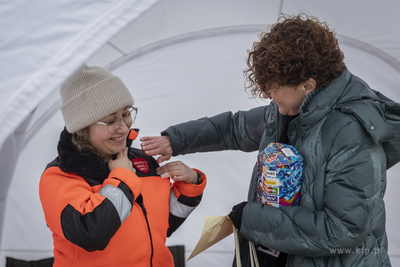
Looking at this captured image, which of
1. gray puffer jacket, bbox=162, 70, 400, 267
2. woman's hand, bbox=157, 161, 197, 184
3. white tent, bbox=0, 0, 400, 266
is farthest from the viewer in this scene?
white tent, bbox=0, 0, 400, 266

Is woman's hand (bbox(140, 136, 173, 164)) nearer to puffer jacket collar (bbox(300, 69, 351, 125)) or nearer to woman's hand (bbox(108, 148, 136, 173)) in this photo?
woman's hand (bbox(108, 148, 136, 173))

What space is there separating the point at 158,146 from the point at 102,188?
0.48m

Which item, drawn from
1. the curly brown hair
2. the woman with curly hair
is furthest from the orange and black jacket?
the curly brown hair

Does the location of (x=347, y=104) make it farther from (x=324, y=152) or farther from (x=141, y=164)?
(x=141, y=164)

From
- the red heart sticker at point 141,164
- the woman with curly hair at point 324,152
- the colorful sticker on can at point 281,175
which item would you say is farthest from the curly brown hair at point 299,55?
the red heart sticker at point 141,164

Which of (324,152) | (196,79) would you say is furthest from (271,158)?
(196,79)

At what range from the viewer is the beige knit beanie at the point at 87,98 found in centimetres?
144

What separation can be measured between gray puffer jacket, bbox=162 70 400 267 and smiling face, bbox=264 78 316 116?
0.18 feet

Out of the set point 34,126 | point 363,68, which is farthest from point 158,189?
point 363,68

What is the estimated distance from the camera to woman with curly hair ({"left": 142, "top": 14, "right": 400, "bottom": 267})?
47.6 inches

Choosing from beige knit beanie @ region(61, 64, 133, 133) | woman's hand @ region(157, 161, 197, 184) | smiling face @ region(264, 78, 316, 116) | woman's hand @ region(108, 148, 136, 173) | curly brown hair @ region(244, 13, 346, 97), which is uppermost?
curly brown hair @ region(244, 13, 346, 97)

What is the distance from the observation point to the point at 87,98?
144 cm

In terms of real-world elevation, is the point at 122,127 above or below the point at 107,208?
above

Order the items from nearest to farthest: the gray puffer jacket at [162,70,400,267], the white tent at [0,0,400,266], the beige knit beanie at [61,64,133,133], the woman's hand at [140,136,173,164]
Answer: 1. the gray puffer jacket at [162,70,400,267]
2. the beige knit beanie at [61,64,133,133]
3. the woman's hand at [140,136,173,164]
4. the white tent at [0,0,400,266]
